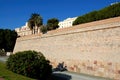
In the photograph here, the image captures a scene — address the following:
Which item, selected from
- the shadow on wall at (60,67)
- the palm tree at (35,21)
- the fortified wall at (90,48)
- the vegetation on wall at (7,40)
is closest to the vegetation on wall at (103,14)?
the fortified wall at (90,48)

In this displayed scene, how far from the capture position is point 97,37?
70.1 ft

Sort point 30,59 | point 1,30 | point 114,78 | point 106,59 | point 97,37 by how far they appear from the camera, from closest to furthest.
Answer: point 30,59 → point 114,78 → point 106,59 → point 97,37 → point 1,30

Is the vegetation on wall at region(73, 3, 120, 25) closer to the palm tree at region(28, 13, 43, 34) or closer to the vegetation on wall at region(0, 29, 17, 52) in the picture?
the palm tree at region(28, 13, 43, 34)

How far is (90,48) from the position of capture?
22.2 m

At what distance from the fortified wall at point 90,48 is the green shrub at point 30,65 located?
494 cm

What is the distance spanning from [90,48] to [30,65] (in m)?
7.26

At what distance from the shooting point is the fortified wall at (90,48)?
1926 centimetres

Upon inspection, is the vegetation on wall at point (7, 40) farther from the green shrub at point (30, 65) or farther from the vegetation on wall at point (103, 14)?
the green shrub at point (30, 65)

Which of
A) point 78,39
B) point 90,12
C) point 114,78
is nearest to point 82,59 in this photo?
point 78,39

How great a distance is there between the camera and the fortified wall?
63.2 feet

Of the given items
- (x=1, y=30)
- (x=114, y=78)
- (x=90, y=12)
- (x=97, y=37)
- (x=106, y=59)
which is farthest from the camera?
(x=1, y=30)

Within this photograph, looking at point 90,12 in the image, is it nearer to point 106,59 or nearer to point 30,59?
point 106,59

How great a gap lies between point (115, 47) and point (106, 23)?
8.09 feet

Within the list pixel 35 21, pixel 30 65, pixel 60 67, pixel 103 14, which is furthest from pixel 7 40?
pixel 30 65
